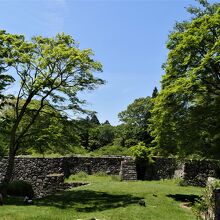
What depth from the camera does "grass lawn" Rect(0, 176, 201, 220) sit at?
1594cm

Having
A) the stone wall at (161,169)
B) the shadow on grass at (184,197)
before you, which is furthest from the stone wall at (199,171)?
the shadow on grass at (184,197)

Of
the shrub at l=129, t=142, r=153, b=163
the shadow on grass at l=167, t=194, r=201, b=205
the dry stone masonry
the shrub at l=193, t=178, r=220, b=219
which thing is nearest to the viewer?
the shrub at l=193, t=178, r=220, b=219

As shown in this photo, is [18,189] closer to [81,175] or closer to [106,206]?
[106,206]

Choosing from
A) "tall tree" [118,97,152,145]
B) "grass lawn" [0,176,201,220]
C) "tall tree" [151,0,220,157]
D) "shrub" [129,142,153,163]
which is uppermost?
"tall tree" [118,97,152,145]

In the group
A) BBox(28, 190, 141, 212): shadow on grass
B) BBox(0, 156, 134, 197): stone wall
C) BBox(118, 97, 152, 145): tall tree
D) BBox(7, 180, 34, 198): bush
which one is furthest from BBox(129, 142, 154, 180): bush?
BBox(118, 97, 152, 145): tall tree

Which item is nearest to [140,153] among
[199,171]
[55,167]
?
[199,171]

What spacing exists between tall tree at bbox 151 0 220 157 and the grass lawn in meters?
3.18

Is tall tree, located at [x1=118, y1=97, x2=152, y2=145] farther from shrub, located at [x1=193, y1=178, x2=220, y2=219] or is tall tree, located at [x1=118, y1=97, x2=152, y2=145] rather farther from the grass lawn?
shrub, located at [x1=193, y1=178, x2=220, y2=219]

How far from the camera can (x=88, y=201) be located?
2048 centimetres

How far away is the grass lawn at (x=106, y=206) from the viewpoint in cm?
1594

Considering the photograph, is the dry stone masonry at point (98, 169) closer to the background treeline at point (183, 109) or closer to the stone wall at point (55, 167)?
the stone wall at point (55, 167)

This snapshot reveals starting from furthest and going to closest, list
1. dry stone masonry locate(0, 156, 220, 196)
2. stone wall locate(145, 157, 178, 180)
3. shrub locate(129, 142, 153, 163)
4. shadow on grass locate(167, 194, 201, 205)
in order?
1. shrub locate(129, 142, 153, 163)
2. stone wall locate(145, 157, 178, 180)
3. dry stone masonry locate(0, 156, 220, 196)
4. shadow on grass locate(167, 194, 201, 205)

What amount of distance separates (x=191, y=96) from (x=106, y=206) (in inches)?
301

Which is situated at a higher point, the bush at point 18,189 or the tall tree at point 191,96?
the tall tree at point 191,96
